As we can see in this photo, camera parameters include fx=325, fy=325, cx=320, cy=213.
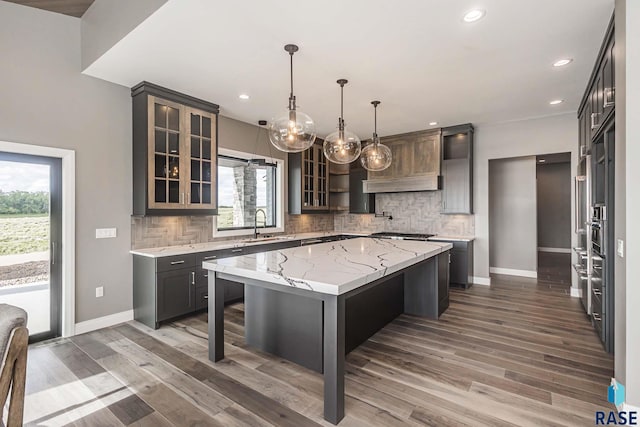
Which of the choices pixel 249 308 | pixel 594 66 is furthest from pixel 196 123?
pixel 594 66

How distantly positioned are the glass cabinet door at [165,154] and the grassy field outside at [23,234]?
1034 millimetres

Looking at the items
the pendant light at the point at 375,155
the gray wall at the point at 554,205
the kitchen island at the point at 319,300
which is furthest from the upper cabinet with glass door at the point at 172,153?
the gray wall at the point at 554,205

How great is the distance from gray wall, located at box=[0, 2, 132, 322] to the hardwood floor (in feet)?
2.27

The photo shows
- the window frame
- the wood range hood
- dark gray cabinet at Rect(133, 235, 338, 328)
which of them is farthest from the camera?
the wood range hood

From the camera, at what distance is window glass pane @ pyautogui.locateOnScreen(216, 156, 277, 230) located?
519 centimetres

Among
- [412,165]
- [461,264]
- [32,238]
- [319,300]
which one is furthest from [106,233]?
[461,264]

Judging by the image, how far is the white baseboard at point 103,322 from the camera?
3475 millimetres

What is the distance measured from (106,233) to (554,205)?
1046 centimetres

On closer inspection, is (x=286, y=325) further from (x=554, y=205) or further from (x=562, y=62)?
(x=554, y=205)

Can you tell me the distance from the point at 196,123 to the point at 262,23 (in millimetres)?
2111

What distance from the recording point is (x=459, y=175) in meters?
5.65

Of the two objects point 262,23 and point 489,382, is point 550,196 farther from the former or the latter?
point 262,23

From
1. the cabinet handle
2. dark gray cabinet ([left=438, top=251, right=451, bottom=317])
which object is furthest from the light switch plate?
the cabinet handle

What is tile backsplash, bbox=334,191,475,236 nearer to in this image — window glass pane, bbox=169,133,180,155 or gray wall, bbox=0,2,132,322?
window glass pane, bbox=169,133,180,155
